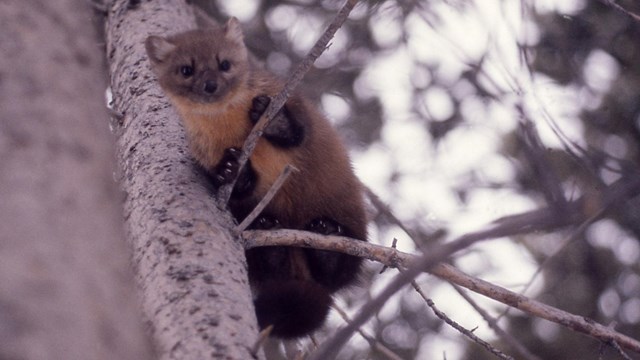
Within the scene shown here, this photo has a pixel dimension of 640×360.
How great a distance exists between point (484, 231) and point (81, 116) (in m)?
0.81

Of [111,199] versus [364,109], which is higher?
[111,199]

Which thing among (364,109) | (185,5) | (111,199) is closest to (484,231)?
(111,199)

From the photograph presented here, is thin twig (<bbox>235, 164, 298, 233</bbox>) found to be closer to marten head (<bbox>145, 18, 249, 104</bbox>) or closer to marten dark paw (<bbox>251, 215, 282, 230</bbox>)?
marten dark paw (<bbox>251, 215, 282, 230</bbox>)

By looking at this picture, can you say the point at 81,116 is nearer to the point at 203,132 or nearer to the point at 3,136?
the point at 3,136

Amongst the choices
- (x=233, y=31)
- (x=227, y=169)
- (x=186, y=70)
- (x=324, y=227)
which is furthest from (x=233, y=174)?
(x=233, y=31)

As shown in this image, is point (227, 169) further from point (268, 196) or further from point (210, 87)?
point (210, 87)

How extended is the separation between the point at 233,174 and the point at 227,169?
3.4 inches

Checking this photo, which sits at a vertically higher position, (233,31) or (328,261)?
(233,31)

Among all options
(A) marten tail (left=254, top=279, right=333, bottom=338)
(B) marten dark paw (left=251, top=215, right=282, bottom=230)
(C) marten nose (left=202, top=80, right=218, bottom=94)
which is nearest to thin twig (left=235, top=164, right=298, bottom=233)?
(A) marten tail (left=254, top=279, right=333, bottom=338)

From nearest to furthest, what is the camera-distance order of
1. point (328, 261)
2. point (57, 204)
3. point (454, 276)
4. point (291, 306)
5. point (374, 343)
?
point (57, 204)
point (454, 276)
point (291, 306)
point (374, 343)
point (328, 261)

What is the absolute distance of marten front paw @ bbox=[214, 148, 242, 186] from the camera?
3683 mm

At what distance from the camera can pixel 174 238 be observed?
3.12 metres

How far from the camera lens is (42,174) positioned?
4.39 feet

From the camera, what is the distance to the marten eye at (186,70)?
193 inches
